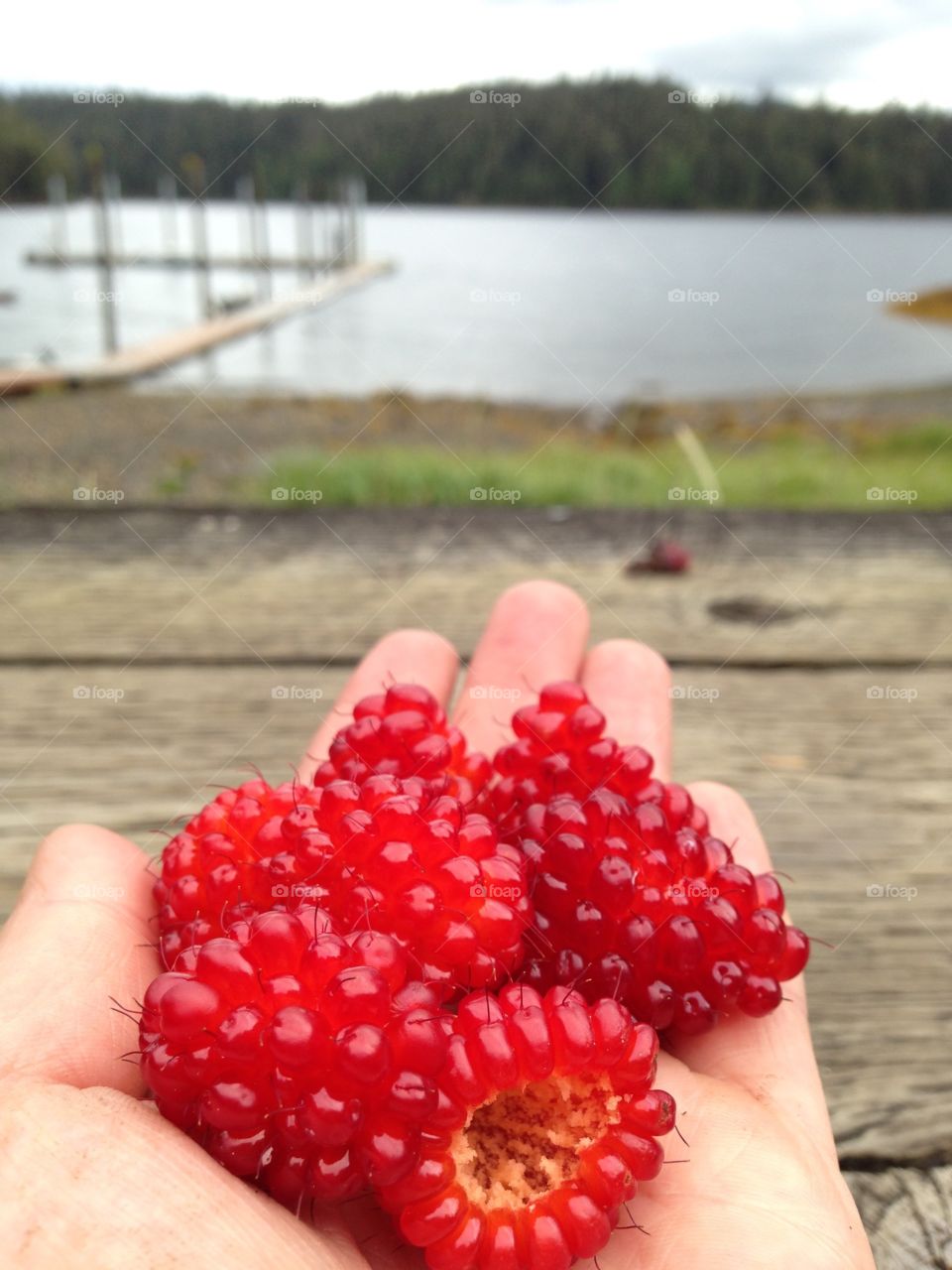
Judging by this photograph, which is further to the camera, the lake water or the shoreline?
the lake water

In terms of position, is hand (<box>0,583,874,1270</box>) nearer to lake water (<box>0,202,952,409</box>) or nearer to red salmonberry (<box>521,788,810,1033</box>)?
red salmonberry (<box>521,788,810,1033</box>)

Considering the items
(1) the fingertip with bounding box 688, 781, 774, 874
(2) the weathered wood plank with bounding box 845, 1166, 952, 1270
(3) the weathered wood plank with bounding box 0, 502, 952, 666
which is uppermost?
(3) the weathered wood plank with bounding box 0, 502, 952, 666

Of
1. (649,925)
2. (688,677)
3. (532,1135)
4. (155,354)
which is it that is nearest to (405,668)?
(688,677)

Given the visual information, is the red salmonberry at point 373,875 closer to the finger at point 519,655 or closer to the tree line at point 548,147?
the finger at point 519,655

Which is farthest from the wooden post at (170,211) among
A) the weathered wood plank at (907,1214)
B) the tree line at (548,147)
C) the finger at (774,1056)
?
the weathered wood plank at (907,1214)

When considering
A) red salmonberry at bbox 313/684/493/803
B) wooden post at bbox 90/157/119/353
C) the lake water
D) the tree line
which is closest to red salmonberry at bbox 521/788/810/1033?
red salmonberry at bbox 313/684/493/803

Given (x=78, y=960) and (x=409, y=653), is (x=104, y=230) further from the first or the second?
(x=78, y=960)

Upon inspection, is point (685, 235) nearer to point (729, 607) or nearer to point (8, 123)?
point (8, 123)
